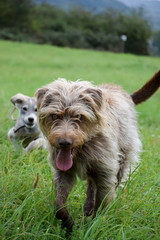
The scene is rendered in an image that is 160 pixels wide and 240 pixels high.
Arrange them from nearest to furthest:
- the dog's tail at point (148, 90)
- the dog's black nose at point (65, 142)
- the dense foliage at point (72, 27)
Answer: the dog's black nose at point (65, 142), the dog's tail at point (148, 90), the dense foliage at point (72, 27)

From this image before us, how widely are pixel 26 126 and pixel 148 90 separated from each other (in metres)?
1.93

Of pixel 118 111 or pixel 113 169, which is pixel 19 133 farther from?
pixel 113 169

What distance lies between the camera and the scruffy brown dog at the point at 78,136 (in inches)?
111

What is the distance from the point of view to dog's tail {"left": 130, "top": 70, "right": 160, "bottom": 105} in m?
4.40

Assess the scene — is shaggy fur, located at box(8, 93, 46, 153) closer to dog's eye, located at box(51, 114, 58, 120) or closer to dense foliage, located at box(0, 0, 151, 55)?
dog's eye, located at box(51, 114, 58, 120)

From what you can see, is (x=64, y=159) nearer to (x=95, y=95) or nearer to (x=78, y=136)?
(x=78, y=136)

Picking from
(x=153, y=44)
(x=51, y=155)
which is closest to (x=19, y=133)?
(x=51, y=155)

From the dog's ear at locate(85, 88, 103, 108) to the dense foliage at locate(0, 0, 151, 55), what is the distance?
3809cm

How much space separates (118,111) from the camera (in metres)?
3.79

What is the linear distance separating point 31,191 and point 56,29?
47.7 m

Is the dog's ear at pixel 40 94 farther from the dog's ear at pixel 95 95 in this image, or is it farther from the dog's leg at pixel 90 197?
the dog's leg at pixel 90 197

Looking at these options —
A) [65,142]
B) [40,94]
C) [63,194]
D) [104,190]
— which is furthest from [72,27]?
[65,142]

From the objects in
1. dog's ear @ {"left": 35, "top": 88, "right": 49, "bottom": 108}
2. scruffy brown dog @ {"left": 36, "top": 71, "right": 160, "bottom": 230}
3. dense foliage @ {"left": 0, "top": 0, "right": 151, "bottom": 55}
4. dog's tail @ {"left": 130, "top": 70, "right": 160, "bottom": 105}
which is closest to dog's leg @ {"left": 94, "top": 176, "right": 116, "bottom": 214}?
scruffy brown dog @ {"left": 36, "top": 71, "right": 160, "bottom": 230}

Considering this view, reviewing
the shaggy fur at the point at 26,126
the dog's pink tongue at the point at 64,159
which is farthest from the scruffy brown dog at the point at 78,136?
the shaggy fur at the point at 26,126
